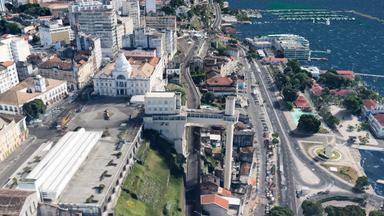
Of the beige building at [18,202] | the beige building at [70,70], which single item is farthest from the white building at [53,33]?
the beige building at [18,202]

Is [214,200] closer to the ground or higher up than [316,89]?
closer to the ground

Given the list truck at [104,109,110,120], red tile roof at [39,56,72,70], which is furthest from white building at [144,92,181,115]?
red tile roof at [39,56,72,70]

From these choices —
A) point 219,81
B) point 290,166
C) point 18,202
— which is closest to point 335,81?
point 219,81

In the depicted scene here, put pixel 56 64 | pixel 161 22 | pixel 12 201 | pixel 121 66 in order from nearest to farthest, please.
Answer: pixel 12 201
pixel 121 66
pixel 56 64
pixel 161 22

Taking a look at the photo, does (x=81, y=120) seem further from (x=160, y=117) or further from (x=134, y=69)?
(x=134, y=69)

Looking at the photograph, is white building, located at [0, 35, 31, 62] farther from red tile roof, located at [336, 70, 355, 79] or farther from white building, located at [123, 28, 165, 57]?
red tile roof, located at [336, 70, 355, 79]

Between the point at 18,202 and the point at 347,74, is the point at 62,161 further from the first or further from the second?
the point at 347,74

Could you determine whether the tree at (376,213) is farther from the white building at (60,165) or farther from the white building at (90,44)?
the white building at (90,44)
